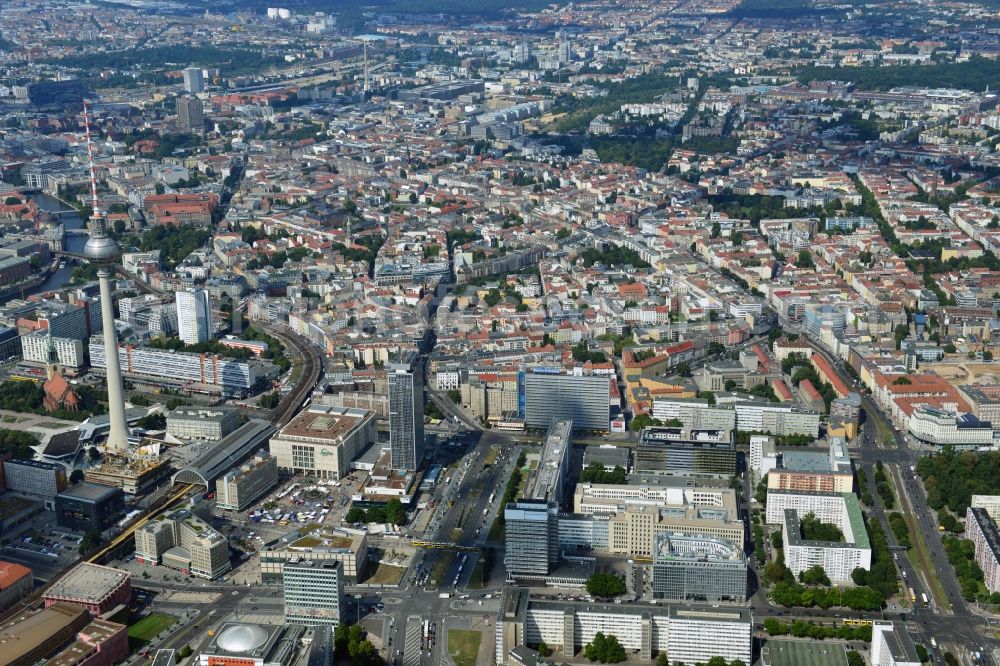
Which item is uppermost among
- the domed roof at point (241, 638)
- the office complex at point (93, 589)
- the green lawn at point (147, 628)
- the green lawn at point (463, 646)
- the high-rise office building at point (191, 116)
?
the high-rise office building at point (191, 116)

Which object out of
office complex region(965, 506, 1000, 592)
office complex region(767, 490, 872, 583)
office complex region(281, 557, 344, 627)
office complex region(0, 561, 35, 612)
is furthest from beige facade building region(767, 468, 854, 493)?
office complex region(0, 561, 35, 612)

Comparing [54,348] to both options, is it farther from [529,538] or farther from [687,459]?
[687,459]

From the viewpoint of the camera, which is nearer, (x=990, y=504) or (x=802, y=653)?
(x=802, y=653)

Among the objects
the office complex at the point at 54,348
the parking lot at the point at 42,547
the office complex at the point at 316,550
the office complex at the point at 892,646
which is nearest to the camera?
the office complex at the point at 892,646

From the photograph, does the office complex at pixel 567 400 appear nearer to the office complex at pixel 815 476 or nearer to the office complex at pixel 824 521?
the office complex at pixel 815 476

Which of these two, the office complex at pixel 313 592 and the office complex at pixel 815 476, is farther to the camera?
the office complex at pixel 815 476

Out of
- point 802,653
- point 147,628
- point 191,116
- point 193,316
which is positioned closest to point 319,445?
point 147,628

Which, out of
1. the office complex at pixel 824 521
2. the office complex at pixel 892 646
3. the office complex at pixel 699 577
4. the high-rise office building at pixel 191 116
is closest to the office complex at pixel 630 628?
the office complex at pixel 699 577
